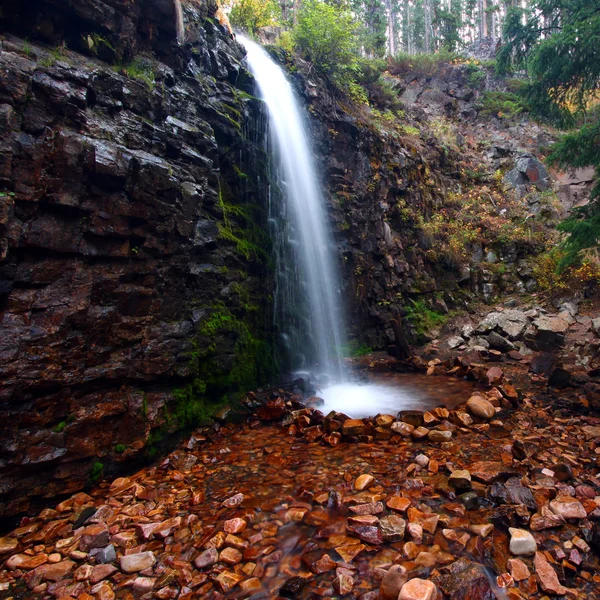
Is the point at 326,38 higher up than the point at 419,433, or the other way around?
the point at 326,38

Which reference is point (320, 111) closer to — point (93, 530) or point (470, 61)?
point (93, 530)

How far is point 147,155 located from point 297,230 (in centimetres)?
530

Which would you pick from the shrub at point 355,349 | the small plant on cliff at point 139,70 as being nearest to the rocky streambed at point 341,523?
the shrub at point 355,349

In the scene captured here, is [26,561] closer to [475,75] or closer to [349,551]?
[349,551]

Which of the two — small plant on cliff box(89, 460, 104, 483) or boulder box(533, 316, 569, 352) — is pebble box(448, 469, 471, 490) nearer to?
small plant on cliff box(89, 460, 104, 483)

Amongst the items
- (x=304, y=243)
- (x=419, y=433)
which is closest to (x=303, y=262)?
(x=304, y=243)

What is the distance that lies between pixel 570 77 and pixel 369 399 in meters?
8.22

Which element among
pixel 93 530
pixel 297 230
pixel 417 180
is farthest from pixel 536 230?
pixel 93 530

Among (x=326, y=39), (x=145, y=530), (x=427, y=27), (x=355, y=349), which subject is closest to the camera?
(x=145, y=530)

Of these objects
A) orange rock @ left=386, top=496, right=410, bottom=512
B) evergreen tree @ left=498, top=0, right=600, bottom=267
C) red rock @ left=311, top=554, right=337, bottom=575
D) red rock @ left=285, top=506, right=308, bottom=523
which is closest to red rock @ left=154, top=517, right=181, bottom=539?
red rock @ left=285, top=506, right=308, bottom=523

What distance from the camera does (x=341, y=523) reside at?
11.3 ft

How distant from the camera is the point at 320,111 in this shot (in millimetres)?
12469

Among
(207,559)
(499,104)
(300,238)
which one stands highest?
(499,104)

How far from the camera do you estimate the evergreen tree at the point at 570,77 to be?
6.76 meters
